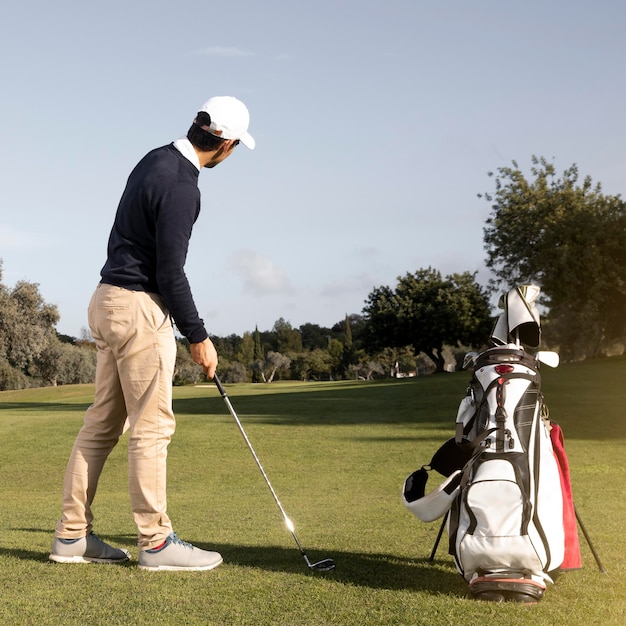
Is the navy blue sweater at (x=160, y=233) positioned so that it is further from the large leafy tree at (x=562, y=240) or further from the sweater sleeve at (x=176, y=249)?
the large leafy tree at (x=562, y=240)

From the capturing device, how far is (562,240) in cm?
3994

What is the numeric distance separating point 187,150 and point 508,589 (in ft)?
9.47

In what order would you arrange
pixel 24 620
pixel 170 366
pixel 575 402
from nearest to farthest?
pixel 24 620, pixel 170 366, pixel 575 402

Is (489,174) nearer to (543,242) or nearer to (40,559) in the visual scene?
(543,242)

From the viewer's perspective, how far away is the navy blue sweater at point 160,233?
460 cm

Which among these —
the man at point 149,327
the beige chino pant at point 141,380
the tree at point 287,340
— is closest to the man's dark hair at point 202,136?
the man at point 149,327

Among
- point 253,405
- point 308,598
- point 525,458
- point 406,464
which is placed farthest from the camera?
point 253,405

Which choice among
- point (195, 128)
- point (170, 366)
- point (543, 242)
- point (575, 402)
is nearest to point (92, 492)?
point (170, 366)

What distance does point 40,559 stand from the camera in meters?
4.96

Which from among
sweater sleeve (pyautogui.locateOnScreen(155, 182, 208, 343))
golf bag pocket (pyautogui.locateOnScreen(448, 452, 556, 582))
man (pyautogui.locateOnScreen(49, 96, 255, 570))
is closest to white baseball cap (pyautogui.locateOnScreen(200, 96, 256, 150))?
man (pyautogui.locateOnScreen(49, 96, 255, 570))

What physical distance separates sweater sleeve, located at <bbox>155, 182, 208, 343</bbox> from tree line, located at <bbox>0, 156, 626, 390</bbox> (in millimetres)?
36364

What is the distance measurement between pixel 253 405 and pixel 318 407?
2606 mm

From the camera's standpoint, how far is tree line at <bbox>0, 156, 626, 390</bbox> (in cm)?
4012

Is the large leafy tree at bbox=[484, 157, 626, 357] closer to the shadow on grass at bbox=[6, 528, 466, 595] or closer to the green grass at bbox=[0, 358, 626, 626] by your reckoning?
the green grass at bbox=[0, 358, 626, 626]
